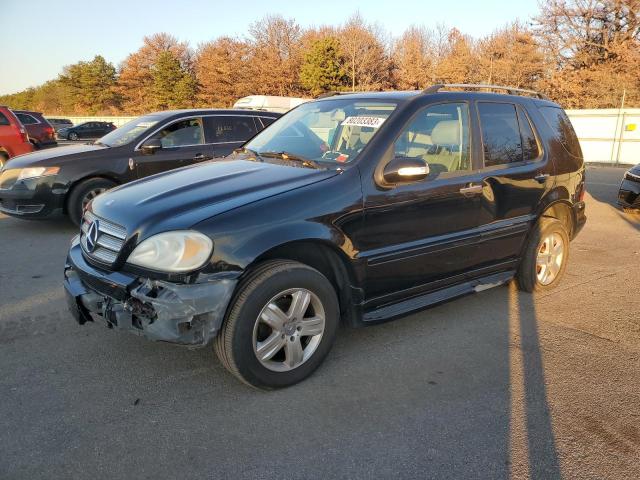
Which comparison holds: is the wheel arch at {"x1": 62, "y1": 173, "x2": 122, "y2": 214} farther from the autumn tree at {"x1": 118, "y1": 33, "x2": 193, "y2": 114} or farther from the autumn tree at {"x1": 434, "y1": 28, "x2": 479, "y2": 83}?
the autumn tree at {"x1": 118, "y1": 33, "x2": 193, "y2": 114}

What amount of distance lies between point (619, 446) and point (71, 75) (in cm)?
7713

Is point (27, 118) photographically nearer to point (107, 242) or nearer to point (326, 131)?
point (326, 131)

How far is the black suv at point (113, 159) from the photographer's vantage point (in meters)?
6.80

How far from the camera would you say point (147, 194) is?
3.17 meters

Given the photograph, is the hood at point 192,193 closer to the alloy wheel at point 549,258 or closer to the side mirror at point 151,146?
the alloy wheel at point 549,258

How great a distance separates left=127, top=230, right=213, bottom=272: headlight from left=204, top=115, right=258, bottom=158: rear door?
516cm

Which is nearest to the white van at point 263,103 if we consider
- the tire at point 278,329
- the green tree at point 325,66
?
the tire at point 278,329

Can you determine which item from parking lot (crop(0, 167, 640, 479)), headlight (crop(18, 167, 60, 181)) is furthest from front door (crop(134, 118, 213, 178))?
parking lot (crop(0, 167, 640, 479))

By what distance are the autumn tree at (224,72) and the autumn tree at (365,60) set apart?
457 inches

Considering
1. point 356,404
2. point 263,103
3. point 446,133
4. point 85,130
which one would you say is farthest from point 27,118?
point 85,130

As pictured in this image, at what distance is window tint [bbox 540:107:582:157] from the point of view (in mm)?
4671

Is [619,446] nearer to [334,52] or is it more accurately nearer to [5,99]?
[334,52]

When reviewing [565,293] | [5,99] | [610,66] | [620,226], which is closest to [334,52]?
[610,66]

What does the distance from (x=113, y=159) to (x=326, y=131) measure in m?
4.50
